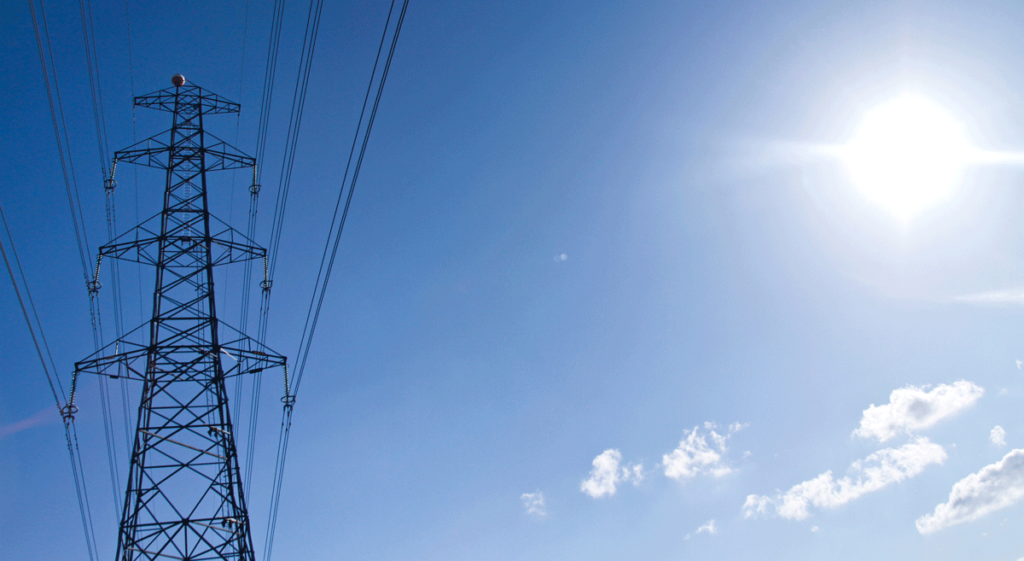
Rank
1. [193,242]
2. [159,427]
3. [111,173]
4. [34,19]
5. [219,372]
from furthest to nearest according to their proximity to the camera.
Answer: [111,173], [193,242], [219,372], [159,427], [34,19]

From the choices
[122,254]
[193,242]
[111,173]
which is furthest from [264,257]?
[111,173]

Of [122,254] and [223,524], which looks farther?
[122,254]

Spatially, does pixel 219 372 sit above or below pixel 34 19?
below

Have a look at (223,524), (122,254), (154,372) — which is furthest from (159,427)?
(122,254)

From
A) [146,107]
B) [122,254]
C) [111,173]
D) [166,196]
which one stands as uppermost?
[146,107]

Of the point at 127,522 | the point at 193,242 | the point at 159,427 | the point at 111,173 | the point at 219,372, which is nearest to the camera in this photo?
the point at 127,522

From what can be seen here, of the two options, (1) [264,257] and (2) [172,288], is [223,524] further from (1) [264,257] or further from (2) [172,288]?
(1) [264,257]

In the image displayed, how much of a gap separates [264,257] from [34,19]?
1208cm

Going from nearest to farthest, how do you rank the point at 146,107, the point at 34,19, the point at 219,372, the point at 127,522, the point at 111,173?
the point at 34,19, the point at 127,522, the point at 219,372, the point at 111,173, the point at 146,107

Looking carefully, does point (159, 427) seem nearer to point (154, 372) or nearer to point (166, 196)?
point (154, 372)

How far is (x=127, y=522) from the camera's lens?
17.6 metres

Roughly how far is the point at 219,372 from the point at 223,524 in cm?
456

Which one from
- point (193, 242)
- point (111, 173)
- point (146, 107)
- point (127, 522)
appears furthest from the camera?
point (146, 107)

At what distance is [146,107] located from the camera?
25.3m
